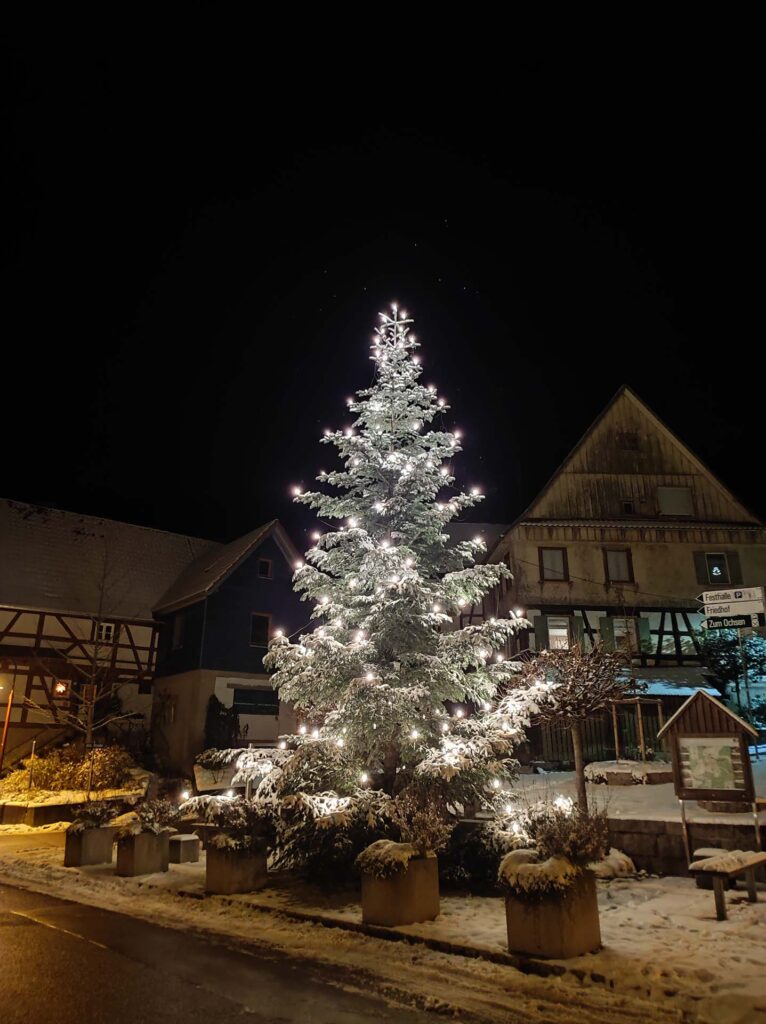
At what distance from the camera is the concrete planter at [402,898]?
8406 mm

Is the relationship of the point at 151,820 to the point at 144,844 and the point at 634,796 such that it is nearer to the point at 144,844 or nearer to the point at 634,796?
the point at 144,844

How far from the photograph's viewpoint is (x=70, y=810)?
66.3 feet

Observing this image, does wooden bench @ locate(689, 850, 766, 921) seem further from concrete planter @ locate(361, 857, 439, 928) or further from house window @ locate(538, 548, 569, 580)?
house window @ locate(538, 548, 569, 580)

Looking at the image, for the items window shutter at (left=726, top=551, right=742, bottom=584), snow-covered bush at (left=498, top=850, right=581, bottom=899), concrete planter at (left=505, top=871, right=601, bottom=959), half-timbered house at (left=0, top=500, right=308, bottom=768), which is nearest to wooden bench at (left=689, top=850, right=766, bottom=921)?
concrete planter at (left=505, top=871, right=601, bottom=959)

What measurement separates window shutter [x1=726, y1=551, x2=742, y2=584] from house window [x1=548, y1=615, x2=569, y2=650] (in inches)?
276

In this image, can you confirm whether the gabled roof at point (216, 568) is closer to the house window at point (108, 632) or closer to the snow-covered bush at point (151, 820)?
the house window at point (108, 632)

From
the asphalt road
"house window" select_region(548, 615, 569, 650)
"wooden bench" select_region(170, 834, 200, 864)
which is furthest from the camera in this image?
"house window" select_region(548, 615, 569, 650)

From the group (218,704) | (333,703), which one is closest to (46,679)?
(218,704)

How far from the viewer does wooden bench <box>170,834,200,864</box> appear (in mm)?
14094

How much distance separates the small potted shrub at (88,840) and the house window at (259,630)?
A: 15454 millimetres

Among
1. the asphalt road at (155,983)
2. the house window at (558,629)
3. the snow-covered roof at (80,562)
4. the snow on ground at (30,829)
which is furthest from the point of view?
the snow-covered roof at (80,562)

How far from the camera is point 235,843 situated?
35.2 ft

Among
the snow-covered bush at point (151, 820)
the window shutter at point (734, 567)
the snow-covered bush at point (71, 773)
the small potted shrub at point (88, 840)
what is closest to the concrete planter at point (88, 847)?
the small potted shrub at point (88, 840)

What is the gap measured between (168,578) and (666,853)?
1126 inches
